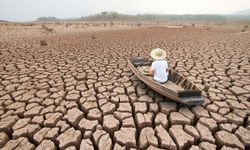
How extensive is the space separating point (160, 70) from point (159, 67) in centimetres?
7

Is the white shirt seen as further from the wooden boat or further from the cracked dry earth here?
the cracked dry earth

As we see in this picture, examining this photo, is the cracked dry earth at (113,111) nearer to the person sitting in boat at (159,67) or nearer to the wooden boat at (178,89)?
the wooden boat at (178,89)

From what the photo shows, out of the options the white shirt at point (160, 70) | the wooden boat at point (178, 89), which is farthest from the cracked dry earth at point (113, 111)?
the white shirt at point (160, 70)

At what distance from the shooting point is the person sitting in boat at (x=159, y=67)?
13.4 ft

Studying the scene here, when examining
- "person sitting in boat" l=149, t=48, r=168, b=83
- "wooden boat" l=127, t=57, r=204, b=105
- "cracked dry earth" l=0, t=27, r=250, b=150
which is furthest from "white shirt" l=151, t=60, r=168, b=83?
"cracked dry earth" l=0, t=27, r=250, b=150

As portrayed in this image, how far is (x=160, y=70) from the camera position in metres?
4.11

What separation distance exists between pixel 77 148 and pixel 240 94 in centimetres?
365

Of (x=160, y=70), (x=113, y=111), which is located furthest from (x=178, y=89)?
(x=113, y=111)

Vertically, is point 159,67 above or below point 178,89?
above

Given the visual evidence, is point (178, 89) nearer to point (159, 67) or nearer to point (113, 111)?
point (159, 67)

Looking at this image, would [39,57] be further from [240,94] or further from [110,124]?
[240,94]

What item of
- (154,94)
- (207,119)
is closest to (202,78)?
(154,94)

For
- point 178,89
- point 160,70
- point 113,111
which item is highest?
point 160,70

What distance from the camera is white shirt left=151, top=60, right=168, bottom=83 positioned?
13.4 feet
